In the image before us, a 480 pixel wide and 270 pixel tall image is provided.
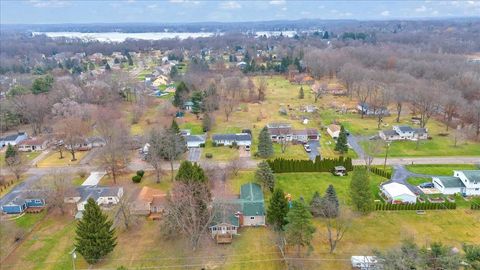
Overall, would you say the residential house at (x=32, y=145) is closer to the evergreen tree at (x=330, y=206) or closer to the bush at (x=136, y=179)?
the bush at (x=136, y=179)

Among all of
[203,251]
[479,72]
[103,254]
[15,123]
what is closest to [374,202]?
[203,251]

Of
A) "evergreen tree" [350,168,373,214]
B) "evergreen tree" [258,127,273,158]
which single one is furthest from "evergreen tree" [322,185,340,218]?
"evergreen tree" [258,127,273,158]

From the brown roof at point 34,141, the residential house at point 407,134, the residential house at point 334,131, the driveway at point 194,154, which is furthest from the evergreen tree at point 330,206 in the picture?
the brown roof at point 34,141

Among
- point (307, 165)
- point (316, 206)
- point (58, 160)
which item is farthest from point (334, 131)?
point (58, 160)

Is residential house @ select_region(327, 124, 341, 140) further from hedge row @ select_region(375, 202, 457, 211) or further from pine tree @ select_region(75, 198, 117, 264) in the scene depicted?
pine tree @ select_region(75, 198, 117, 264)

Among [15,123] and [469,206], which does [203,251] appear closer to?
[469,206]

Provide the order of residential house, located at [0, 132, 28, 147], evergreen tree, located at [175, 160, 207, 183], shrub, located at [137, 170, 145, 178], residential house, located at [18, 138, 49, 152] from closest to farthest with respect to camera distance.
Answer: evergreen tree, located at [175, 160, 207, 183]
shrub, located at [137, 170, 145, 178]
residential house, located at [18, 138, 49, 152]
residential house, located at [0, 132, 28, 147]
